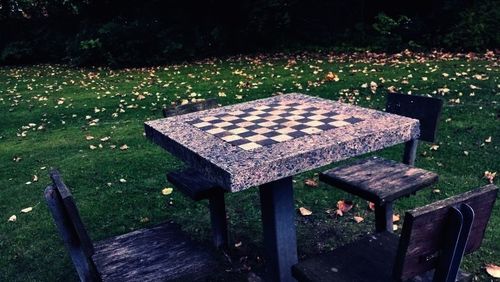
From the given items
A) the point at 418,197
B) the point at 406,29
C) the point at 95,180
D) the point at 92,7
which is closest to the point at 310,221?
the point at 418,197

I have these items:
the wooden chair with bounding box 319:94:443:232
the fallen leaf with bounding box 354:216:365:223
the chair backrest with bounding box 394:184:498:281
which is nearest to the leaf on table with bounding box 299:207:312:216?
the fallen leaf with bounding box 354:216:365:223

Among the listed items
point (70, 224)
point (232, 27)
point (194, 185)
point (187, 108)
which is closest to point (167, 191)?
point (187, 108)

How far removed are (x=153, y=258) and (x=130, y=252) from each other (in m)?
0.18

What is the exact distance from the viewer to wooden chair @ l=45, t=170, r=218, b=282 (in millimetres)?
2143

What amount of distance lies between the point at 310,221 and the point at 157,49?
36.5ft

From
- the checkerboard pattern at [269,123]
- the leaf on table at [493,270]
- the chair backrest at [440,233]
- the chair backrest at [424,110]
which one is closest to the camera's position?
the chair backrest at [440,233]

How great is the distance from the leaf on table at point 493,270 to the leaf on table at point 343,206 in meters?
1.27

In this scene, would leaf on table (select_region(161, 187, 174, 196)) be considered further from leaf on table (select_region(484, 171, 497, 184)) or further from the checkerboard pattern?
leaf on table (select_region(484, 171, 497, 184))

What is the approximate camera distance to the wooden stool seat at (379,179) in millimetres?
2994

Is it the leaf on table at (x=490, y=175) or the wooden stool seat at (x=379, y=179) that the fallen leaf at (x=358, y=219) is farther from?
the leaf on table at (x=490, y=175)

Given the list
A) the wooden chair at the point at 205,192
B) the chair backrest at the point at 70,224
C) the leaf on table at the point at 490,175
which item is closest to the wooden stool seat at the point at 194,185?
the wooden chair at the point at 205,192

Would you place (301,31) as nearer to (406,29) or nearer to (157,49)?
(406,29)

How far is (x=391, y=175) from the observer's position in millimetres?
3271

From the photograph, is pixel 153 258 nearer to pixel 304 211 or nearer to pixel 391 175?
pixel 391 175
